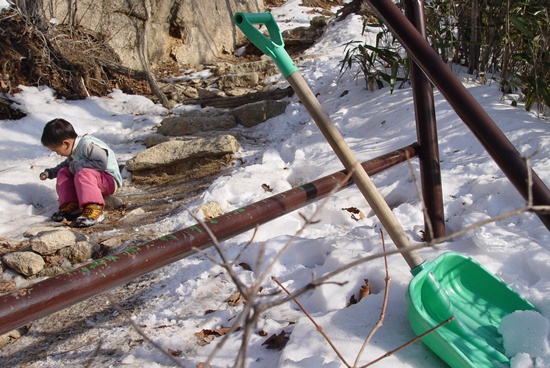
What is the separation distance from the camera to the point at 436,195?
66.3 inches

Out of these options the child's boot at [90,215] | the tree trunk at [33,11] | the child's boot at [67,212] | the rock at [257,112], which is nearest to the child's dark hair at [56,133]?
the child's boot at [67,212]

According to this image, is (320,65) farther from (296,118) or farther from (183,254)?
(183,254)

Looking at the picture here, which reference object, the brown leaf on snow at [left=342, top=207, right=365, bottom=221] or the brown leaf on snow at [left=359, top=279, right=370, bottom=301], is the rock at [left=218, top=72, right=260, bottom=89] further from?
the brown leaf on snow at [left=359, top=279, right=370, bottom=301]

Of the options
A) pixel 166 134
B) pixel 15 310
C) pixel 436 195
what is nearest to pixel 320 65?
pixel 166 134

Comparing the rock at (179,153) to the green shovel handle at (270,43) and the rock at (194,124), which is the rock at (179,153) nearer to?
the rock at (194,124)

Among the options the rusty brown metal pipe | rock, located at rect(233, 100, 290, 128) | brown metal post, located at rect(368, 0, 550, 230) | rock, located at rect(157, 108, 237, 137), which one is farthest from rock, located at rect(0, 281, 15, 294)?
rock, located at rect(233, 100, 290, 128)

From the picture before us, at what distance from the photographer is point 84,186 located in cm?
337

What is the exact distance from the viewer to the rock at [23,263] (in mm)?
2461

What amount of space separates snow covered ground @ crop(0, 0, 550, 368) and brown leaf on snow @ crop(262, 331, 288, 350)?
29 millimetres

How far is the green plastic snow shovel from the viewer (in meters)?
1.22

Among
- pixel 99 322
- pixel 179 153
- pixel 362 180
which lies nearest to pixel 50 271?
pixel 99 322

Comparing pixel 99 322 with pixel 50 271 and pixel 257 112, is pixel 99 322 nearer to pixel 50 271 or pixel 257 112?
pixel 50 271

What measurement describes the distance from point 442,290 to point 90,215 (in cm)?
269

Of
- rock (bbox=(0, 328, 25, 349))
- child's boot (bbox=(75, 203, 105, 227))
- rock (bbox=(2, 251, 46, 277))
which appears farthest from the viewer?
child's boot (bbox=(75, 203, 105, 227))
